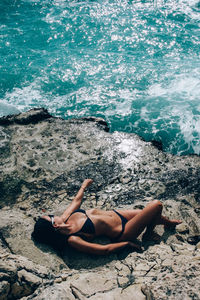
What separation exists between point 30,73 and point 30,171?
7.35 metres

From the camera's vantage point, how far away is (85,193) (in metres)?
4.97

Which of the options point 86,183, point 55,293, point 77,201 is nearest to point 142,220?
point 77,201

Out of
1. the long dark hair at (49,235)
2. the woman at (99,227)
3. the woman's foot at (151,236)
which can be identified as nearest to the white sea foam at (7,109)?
the woman at (99,227)

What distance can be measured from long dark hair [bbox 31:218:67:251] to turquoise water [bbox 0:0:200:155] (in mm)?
5114

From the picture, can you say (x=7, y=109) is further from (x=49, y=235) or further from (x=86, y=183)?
(x=49, y=235)

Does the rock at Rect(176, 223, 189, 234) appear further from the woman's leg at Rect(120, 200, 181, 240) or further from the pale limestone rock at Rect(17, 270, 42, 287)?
the pale limestone rock at Rect(17, 270, 42, 287)

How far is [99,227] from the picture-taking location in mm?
3902

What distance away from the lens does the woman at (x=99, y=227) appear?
3.74 m

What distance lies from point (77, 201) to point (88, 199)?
398 mm

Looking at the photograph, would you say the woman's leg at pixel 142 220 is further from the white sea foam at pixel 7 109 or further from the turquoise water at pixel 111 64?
the white sea foam at pixel 7 109

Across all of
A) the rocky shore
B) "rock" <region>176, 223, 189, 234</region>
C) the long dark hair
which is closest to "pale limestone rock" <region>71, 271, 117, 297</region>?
the rocky shore

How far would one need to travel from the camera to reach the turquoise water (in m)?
8.98

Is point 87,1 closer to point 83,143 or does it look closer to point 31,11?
point 31,11

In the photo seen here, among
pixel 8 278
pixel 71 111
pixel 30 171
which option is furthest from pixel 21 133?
pixel 8 278
